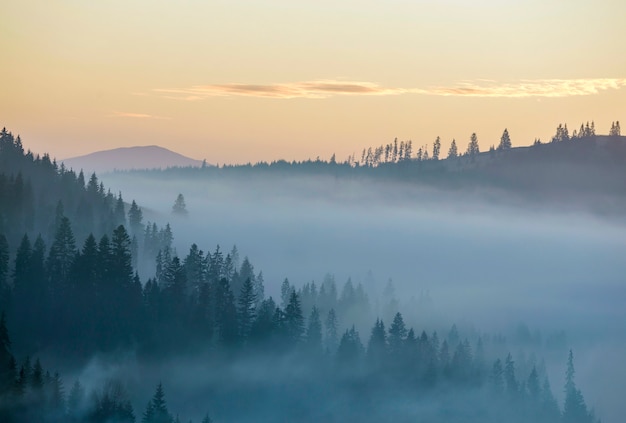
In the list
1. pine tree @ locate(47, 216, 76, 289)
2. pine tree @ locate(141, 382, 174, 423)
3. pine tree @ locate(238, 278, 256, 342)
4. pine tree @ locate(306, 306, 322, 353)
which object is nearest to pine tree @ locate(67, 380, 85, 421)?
pine tree @ locate(141, 382, 174, 423)

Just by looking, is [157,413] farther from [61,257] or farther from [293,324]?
[293,324]

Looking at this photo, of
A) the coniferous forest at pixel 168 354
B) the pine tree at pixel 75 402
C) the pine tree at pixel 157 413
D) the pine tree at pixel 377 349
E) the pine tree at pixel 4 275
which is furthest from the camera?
the pine tree at pixel 377 349

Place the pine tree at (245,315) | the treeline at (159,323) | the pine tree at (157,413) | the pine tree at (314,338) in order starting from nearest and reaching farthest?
the pine tree at (157,413) → the treeline at (159,323) → the pine tree at (245,315) → the pine tree at (314,338)

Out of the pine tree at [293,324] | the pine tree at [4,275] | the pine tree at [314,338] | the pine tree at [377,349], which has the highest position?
the pine tree at [4,275]

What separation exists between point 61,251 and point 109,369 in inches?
938

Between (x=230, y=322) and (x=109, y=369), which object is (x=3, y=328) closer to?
(x=109, y=369)

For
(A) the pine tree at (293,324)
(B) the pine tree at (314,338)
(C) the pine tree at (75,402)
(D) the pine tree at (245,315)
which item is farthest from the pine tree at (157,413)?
(B) the pine tree at (314,338)

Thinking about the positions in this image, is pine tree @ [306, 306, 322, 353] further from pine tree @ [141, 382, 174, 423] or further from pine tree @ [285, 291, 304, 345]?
pine tree @ [141, 382, 174, 423]

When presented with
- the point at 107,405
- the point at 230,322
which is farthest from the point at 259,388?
the point at 107,405

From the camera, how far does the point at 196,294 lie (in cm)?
18375

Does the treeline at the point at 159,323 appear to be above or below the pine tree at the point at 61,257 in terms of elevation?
below

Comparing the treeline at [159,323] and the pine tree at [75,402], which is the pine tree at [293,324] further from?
the pine tree at [75,402]

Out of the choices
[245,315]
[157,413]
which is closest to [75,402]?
[157,413]

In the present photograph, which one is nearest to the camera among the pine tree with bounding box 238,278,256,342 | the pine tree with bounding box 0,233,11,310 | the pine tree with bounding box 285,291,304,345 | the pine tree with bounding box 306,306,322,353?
the pine tree with bounding box 0,233,11,310
